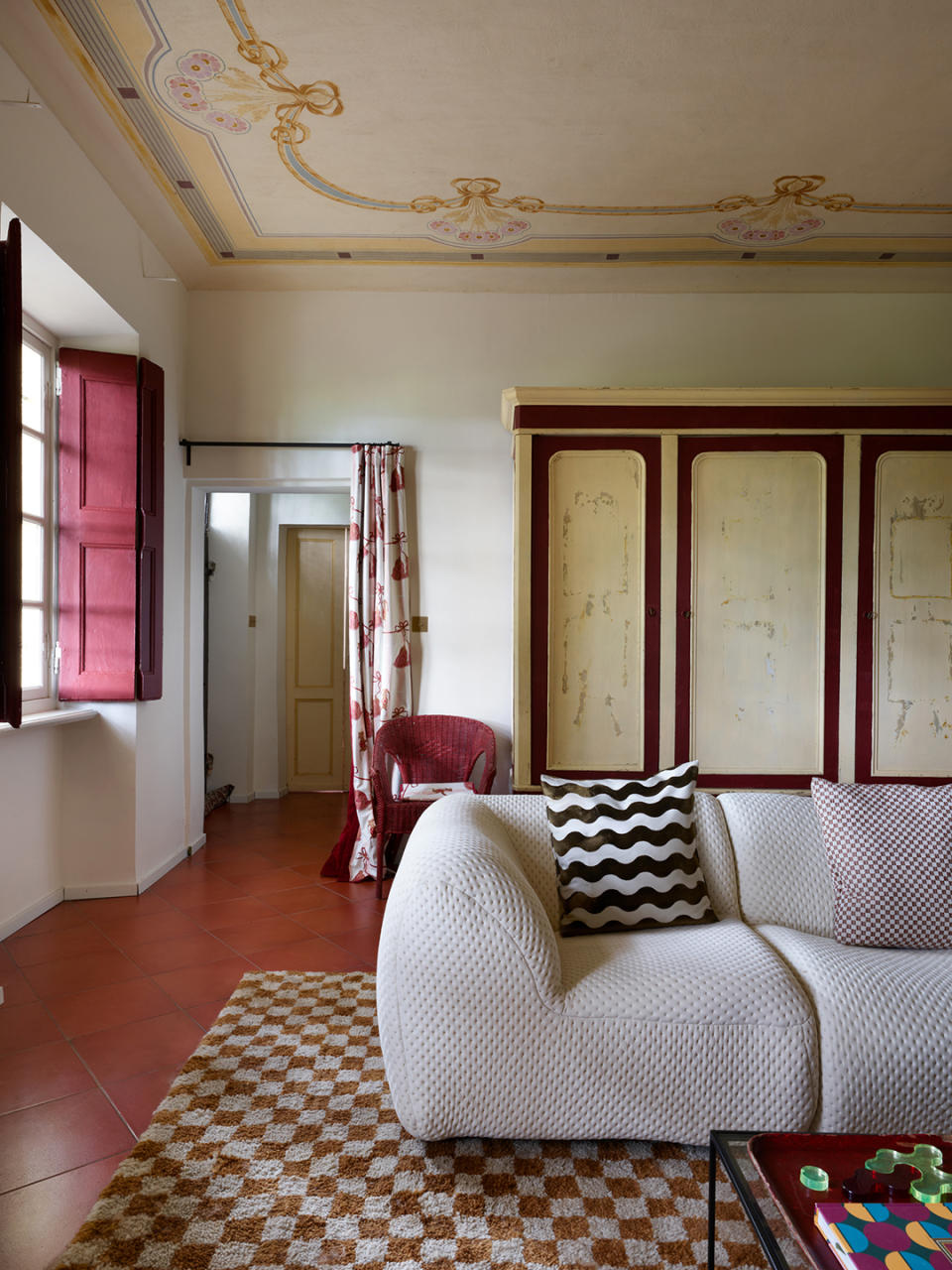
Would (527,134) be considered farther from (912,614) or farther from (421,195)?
(912,614)

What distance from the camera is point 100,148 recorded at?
10.2ft

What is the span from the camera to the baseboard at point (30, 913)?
10.1 feet

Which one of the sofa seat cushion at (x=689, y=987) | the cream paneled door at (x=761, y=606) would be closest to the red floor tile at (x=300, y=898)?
the cream paneled door at (x=761, y=606)

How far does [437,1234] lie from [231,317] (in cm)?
408

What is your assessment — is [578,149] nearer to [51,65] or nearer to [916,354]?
[51,65]

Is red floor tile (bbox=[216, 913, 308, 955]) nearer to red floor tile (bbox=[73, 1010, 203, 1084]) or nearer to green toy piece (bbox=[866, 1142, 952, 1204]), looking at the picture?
red floor tile (bbox=[73, 1010, 203, 1084])

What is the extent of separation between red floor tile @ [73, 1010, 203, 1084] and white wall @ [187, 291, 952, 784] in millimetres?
2114

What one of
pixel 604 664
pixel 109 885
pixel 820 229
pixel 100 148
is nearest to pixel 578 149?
pixel 820 229

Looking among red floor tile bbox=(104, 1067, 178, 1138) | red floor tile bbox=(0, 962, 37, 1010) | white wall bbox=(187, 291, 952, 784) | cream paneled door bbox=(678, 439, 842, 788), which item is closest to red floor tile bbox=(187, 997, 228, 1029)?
red floor tile bbox=(104, 1067, 178, 1138)

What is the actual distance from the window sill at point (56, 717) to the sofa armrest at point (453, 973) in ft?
5.94

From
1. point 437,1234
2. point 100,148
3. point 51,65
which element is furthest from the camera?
point 100,148

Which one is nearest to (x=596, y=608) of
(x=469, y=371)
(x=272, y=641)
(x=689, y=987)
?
(x=469, y=371)

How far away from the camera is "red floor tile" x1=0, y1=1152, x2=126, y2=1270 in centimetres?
151

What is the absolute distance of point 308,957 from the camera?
2.94 m
